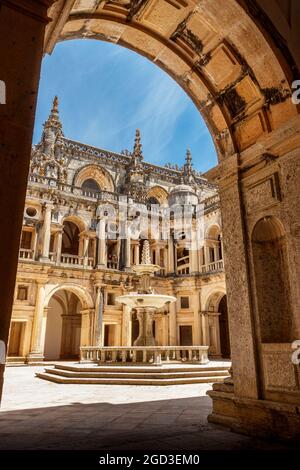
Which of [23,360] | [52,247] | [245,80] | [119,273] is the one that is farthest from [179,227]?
[245,80]

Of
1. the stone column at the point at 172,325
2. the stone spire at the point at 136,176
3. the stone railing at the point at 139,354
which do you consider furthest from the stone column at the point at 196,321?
the stone railing at the point at 139,354

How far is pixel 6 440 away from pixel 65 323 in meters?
22.9

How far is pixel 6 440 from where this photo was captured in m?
3.95

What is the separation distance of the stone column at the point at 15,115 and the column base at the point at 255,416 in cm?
338

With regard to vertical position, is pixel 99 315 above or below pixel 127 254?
below

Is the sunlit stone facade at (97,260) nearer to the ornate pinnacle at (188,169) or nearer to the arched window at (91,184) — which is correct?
the arched window at (91,184)

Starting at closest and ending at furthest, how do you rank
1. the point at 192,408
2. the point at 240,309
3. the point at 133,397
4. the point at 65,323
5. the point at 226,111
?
the point at 240,309 → the point at 226,111 → the point at 192,408 → the point at 133,397 → the point at 65,323

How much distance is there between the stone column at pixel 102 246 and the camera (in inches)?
914

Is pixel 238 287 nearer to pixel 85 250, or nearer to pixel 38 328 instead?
pixel 38 328

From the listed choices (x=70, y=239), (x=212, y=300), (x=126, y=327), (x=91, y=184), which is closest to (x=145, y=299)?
(x=126, y=327)

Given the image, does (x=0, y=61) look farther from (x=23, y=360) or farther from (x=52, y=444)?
(x=23, y=360)

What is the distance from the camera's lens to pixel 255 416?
4.50m

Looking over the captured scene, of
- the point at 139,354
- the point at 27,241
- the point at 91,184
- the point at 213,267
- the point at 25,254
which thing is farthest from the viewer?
the point at 91,184

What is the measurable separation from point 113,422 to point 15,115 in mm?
4434
